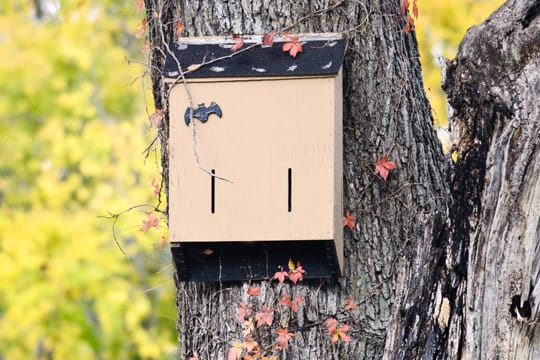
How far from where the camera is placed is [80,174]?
→ 9617 millimetres

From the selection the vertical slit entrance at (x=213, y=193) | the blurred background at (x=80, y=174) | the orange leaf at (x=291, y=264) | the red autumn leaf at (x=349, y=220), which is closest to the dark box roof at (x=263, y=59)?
the vertical slit entrance at (x=213, y=193)

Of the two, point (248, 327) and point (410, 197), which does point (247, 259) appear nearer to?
point (248, 327)

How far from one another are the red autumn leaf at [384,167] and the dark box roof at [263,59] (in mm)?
308

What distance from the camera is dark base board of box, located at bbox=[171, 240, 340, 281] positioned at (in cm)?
264

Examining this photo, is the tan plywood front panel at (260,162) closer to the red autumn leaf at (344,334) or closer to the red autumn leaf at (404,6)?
the red autumn leaf at (344,334)

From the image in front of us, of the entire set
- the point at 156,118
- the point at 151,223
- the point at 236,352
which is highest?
the point at 156,118

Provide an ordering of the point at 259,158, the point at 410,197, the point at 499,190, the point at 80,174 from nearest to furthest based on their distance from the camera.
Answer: the point at 499,190 → the point at 259,158 → the point at 410,197 → the point at 80,174

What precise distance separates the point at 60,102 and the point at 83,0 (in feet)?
5.14

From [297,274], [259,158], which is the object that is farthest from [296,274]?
[259,158]

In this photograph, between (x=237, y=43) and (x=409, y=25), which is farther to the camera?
(x=409, y=25)

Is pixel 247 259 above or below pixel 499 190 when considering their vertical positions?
below

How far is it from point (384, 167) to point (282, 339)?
0.57m

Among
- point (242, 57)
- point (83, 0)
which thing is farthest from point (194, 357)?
point (83, 0)

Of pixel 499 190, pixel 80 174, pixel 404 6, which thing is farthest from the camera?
pixel 80 174
